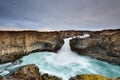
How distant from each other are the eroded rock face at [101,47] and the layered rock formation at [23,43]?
14.6 feet

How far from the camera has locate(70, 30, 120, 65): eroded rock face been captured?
103ft

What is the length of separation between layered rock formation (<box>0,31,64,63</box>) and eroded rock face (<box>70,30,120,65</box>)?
14.6 ft

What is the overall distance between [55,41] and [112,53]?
11.9 meters

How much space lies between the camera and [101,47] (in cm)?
3391

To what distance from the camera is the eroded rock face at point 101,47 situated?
31.5m

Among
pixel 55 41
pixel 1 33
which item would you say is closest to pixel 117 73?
pixel 55 41

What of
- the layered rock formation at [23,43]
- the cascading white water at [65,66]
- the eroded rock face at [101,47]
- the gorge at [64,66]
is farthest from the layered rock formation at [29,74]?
the eroded rock face at [101,47]

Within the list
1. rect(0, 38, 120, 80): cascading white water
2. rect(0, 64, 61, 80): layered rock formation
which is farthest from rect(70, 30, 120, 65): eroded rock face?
rect(0, 64, 61, 80): layered rock formation

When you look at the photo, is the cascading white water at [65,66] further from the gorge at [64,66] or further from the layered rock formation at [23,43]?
the layered rock formation at [23,43]

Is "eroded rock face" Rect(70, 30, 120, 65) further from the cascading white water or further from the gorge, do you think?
the cascading white water

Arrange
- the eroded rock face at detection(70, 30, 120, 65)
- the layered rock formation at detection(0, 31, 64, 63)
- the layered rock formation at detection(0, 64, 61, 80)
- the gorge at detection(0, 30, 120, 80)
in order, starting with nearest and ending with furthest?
the layered rock formation at detection(0, 64, 61, 80)
the gorge at detection(0, 30, 120, 80)
the layered rock formation at detection(0, 31, 64, 63)
the eroded rock face at detection(70, 30, 120, 65)

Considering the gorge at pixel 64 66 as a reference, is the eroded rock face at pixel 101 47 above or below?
above

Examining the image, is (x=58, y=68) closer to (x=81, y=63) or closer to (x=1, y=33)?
(x=81, y=63)

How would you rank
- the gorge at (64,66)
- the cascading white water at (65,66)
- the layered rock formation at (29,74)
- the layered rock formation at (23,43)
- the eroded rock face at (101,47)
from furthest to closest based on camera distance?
1. the eroded rock face at (101,47)
2. the layered rock formation at (23,43)
3. the cascading white water at (65,66)
4. the gorge at (64,66)
5. the layered rock formation at (29,74)
